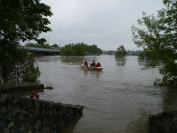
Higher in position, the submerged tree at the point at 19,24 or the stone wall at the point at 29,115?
the submerged tree at the point at 19,24

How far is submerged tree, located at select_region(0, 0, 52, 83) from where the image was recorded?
1550cm

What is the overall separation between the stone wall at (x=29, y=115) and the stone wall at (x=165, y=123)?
4137 millimetres

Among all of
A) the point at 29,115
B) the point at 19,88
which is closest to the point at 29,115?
the point at 29,115

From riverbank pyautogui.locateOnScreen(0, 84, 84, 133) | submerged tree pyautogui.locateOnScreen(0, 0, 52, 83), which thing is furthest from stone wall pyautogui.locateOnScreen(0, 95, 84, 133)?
submerged tree pyautogui.locateOnScreen(0, 0, 52, 83)

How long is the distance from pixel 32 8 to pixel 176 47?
1254 centimetres

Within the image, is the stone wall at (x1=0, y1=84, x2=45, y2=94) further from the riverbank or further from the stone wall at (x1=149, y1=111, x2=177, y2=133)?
the stone wall at (x1=149, y1=111, x2=177, y2=133)

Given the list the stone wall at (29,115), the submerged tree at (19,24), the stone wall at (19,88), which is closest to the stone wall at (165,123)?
the stone wall at (29,115)

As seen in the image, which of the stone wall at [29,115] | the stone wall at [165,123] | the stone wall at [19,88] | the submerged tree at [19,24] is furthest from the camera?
the stone wall at [19,88]

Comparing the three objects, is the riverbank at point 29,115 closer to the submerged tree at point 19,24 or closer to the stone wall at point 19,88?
the submerged tree at point 19,24

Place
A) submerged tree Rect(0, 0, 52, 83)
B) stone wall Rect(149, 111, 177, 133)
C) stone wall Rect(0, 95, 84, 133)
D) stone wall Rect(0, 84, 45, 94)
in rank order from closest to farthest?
stone wall Rect(0, 95, 84, 133) → stone wall Rect(149, 111, 177, 133) → submerged tree Rect(0, 0, 52, 83) → stone wall Rect(0, 84, 45, 94)

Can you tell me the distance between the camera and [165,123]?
43.7 feet

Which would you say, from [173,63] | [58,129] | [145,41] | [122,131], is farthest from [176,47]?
[58,129]

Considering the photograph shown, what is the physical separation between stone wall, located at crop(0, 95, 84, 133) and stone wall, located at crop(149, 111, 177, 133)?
4.14 meters

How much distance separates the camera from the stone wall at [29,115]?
1167 cm
